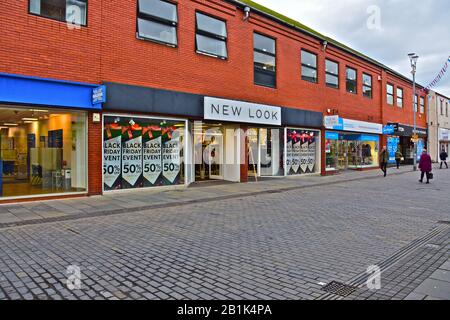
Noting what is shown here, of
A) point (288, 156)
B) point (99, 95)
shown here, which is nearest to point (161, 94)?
point (99, 95)

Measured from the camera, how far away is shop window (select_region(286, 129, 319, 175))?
754 inches

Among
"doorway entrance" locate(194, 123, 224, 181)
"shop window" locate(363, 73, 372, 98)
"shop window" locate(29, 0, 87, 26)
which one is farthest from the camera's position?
"shop window" locate(363, 73, 372, 98)

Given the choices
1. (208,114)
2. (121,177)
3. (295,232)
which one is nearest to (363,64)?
Answer: (208,114)

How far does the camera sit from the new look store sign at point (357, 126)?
2164cm

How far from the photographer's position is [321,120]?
67.2ft

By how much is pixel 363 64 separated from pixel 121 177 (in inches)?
783

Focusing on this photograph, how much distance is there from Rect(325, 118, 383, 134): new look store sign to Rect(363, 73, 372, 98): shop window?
212cm

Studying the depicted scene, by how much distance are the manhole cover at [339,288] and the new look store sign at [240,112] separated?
1033cm

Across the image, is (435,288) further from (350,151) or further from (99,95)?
(350,151)

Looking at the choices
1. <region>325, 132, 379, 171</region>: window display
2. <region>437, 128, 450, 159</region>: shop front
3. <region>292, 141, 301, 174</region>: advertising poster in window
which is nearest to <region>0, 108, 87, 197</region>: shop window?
<region>292, 141, 301, 174</region>: advertising poster in window

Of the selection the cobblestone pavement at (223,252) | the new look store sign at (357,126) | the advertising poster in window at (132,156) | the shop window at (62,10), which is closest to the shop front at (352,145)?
the new look store sign at (357,126)

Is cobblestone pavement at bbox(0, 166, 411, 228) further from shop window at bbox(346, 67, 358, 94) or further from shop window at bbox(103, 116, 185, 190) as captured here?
shop window at bbox(346, 67, 358, 94)

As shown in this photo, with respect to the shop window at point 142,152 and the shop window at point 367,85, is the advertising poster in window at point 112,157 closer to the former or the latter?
the shop window at point 142,152

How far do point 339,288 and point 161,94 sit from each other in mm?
9863
